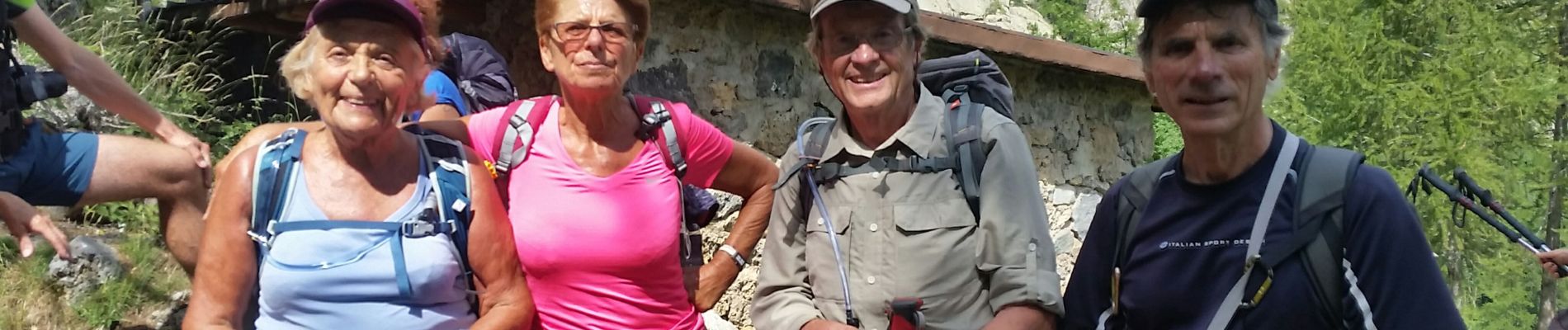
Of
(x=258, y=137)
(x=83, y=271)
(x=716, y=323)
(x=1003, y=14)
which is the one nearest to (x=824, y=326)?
(x=258, y=137)

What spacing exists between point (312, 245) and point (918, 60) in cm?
123

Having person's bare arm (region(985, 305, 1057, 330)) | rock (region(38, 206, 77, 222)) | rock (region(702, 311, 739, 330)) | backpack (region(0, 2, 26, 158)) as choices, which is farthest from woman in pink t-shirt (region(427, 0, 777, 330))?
rock (region(38, 206, 77, 222))

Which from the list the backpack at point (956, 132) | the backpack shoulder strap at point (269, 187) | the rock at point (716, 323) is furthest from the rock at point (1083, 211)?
the backpack shoulder strap at point (269, 187)

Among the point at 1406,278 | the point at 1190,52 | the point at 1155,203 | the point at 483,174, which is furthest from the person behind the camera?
the point at 483,174

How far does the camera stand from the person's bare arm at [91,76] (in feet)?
9.32

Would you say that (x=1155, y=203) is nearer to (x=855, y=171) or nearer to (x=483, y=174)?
(x=855, y=171)

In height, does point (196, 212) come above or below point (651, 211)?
below

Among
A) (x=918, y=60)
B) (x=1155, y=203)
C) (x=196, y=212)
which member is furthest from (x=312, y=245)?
(x=1155, y=203)

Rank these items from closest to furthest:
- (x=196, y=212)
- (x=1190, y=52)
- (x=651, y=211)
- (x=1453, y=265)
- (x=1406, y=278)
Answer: (x=1406, y=278), (x=1190, y=52), (x=651, y=211), (x=196, y=212), (x=1453, y=265)

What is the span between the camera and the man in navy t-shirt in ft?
5.81

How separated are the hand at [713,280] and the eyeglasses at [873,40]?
2.14ft

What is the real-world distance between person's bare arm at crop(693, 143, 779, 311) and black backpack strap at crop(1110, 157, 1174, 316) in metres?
0.87

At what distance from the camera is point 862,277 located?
2.40 meters

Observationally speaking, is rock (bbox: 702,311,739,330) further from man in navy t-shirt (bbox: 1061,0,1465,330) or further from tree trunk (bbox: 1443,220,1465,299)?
tree trunk (bbox: 1443,220,1465,299)
